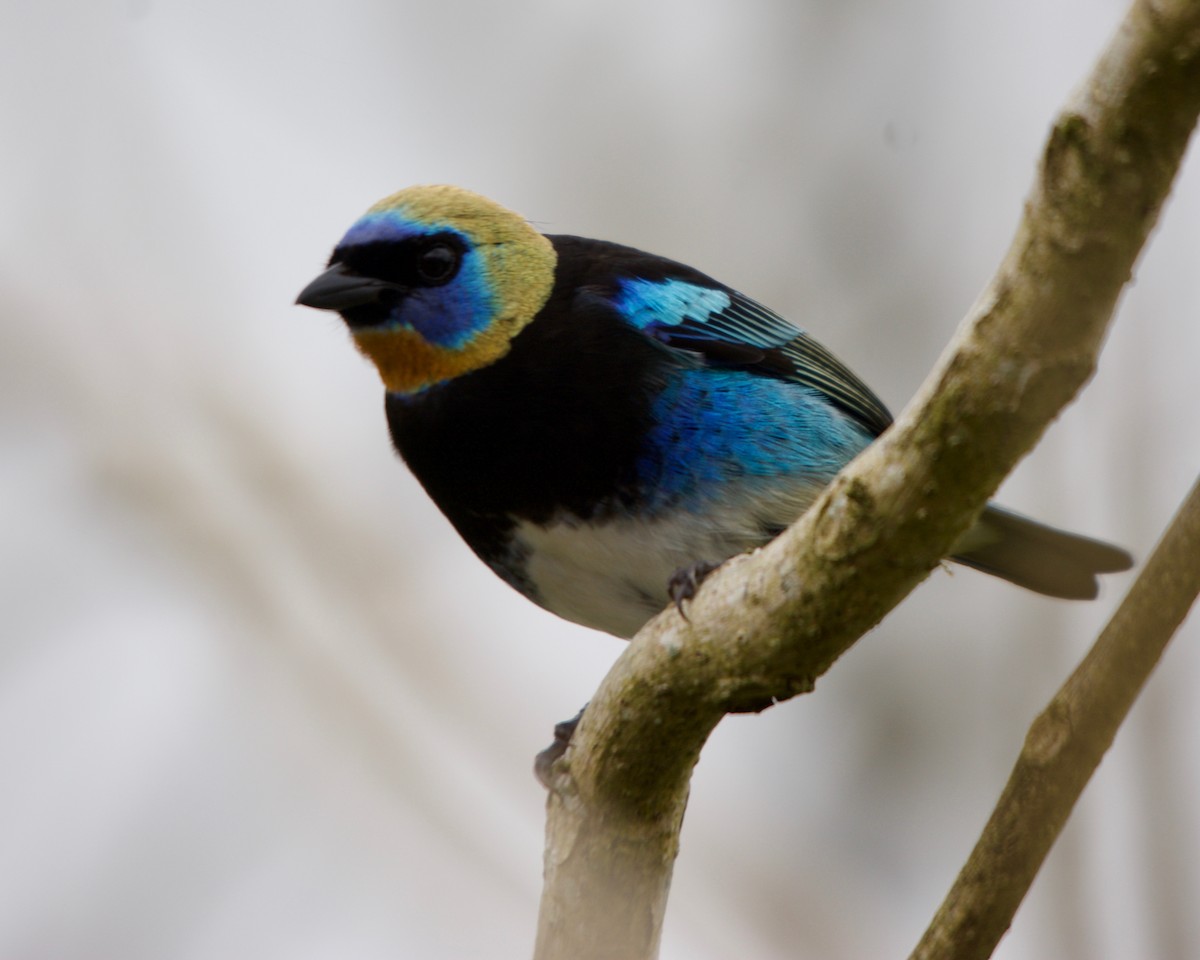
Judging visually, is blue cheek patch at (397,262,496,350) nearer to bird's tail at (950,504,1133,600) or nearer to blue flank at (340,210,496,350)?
blue flank at (340,210,496,350)

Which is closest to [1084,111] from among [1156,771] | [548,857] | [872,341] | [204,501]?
[548,857]

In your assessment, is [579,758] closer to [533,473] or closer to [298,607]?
[533,473]

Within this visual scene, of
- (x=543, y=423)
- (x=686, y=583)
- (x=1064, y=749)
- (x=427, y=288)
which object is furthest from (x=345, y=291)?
(x=1064, y=749)

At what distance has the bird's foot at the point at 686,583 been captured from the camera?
2906 millimetres

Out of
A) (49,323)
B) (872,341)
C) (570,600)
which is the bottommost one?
(570,600)

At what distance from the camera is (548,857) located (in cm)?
328

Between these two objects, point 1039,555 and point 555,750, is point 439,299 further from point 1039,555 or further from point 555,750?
point 1039,555

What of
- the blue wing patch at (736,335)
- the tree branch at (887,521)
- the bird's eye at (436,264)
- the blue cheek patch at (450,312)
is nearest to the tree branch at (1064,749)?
the tree branch at (887,521)

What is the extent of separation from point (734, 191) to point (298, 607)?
372cm

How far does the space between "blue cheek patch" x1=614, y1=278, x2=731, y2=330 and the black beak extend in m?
0.72

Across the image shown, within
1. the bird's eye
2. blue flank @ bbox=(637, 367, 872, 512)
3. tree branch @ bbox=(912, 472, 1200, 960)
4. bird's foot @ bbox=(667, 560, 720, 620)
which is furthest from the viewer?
the bird's eye

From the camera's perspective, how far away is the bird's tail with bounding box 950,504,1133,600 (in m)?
4.41

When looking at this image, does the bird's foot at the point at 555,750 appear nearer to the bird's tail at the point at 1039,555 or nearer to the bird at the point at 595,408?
the bird at the point at 595,408

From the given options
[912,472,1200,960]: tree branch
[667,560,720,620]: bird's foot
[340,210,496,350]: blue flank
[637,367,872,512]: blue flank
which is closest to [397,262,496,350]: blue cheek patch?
[340,210,496,350]: blue flank
